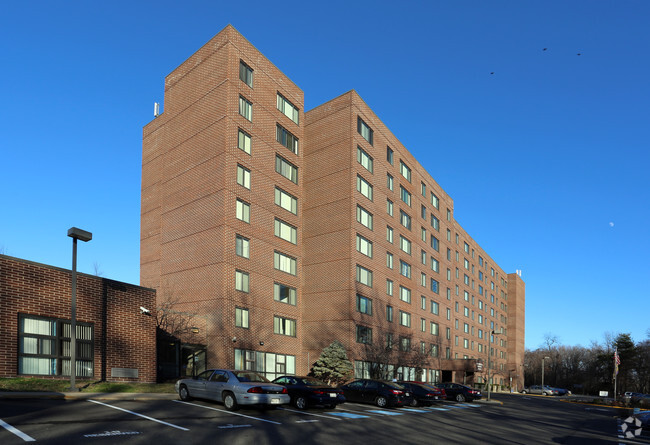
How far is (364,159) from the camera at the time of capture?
4772cm

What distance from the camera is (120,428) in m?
13.0

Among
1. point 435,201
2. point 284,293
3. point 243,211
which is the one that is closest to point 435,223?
point 435,201

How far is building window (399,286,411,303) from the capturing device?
5360 centimetres

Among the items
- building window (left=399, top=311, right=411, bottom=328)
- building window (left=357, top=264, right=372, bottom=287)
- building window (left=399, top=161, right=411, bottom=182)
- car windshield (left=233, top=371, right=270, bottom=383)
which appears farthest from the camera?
building window (left=399, top=161, right=411, bottom=182)

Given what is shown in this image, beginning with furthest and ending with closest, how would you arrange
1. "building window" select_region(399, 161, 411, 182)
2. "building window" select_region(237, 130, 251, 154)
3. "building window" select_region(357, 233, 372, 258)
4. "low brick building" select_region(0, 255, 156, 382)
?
"building window" select_region(399, 161, 411, 182)
"building window" select_region(357, 233, 372, 258)
"building window" select_region(237, 130, 251, 154)
"low brick building" select_region(0, 255, 156, 382)

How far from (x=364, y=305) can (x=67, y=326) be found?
89.2 ft

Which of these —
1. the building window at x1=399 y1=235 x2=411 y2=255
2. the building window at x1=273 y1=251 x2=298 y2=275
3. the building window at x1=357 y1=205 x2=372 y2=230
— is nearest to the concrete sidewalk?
the building window at x1=273 y1=251 x2=298 y2=275

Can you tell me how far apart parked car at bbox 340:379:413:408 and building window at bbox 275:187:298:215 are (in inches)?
735

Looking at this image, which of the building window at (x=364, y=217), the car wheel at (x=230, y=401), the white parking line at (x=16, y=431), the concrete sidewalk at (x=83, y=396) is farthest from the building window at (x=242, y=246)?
the white parking line at (x=16, y=431)

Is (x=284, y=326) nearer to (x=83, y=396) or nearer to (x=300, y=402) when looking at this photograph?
(x=300, y=402)

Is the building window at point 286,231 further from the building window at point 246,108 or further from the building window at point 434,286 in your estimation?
the building window at point 434,286

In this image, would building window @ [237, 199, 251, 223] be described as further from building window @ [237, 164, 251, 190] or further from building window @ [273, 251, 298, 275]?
building window @ [273, 251, 298, 275]

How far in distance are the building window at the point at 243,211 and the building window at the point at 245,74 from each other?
31.2 feet

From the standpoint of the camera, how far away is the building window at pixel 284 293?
40.7 meters
